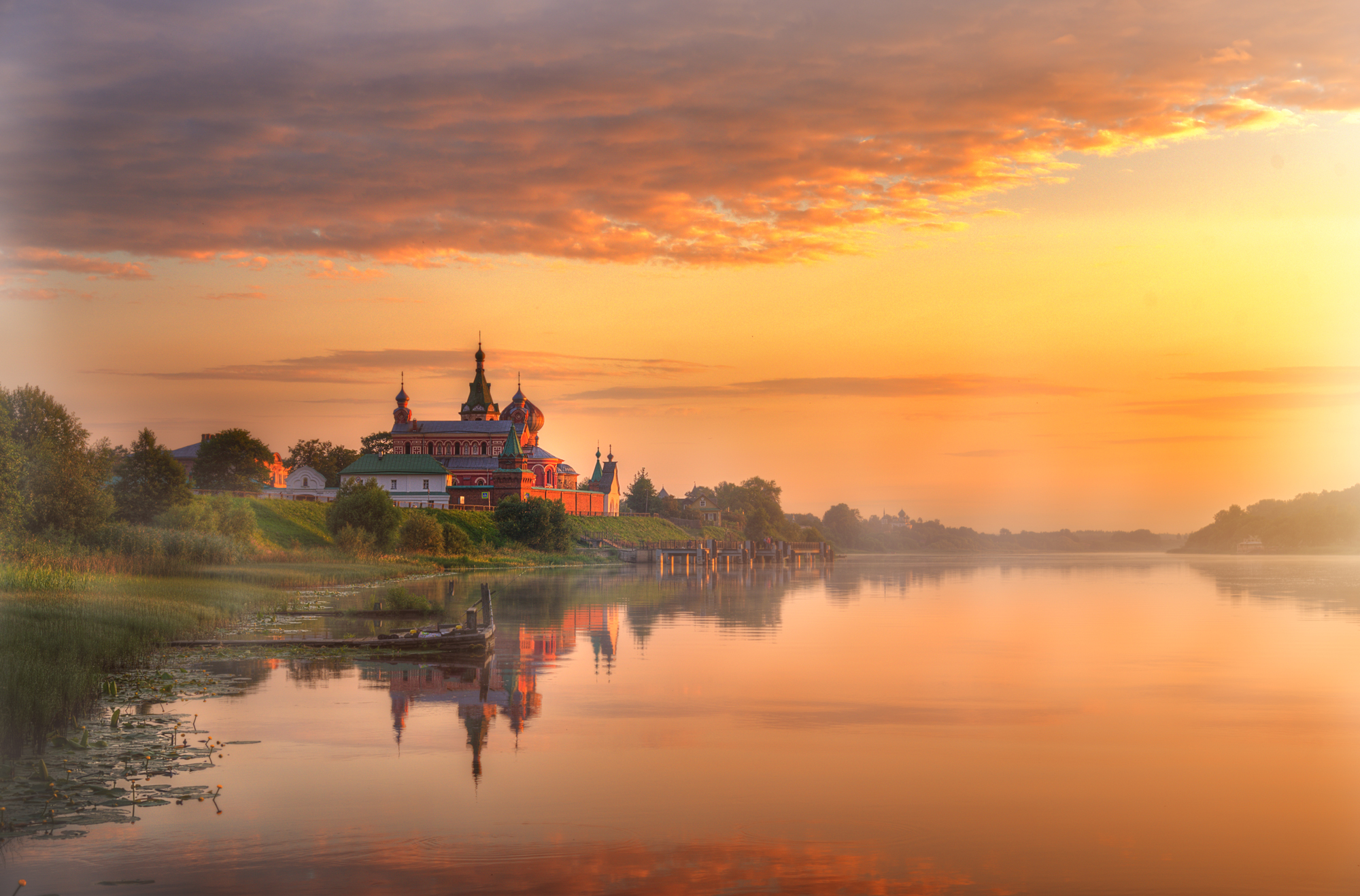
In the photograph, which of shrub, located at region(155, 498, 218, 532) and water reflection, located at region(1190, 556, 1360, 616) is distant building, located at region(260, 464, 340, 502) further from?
water reflection, located at region(1190, 556, 1360, 616)

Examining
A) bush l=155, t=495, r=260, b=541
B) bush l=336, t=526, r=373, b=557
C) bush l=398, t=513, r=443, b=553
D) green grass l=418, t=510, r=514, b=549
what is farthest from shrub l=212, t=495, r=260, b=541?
green grass l=418, t=510, r=514, b=549

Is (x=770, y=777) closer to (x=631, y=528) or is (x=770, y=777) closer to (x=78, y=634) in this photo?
(x=78, y=634)

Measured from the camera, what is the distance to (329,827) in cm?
1387

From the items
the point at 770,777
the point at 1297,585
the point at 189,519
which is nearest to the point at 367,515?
the point at 189,519

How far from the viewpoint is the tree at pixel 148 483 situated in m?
71.5

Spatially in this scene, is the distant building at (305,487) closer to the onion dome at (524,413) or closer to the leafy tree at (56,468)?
the onion dome at (524,413)

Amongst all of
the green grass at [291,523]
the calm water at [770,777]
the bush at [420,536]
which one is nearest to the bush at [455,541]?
the bush at [420,536]

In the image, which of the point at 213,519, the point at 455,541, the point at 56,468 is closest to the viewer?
the point at 56,468

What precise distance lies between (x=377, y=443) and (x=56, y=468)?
129m

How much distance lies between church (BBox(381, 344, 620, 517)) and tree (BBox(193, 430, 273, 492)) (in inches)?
763

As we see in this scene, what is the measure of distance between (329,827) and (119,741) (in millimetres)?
6072

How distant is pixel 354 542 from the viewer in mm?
83125

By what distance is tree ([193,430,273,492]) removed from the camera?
137875 mm

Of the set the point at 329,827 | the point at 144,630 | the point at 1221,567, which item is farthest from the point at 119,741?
the point at 1221,567
